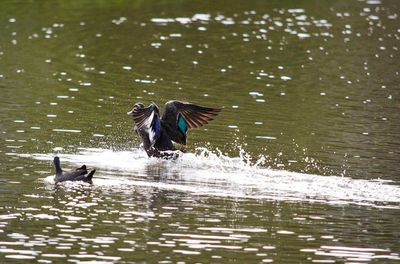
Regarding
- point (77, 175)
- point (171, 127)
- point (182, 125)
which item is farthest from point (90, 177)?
point (182, 125)

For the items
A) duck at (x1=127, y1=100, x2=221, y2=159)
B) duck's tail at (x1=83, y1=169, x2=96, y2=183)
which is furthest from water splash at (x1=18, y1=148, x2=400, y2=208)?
duck at (x1=127, y1=100, x2=221, y2=159)

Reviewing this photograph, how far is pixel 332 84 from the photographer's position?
106 ft

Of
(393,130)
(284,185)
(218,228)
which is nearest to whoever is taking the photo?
(218,228)

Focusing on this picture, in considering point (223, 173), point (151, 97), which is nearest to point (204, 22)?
point (151, 97)

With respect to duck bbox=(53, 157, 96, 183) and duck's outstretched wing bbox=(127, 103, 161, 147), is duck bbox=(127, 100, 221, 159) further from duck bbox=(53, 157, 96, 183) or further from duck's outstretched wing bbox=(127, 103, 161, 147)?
duck bbox=(53, 157, 96, 183)

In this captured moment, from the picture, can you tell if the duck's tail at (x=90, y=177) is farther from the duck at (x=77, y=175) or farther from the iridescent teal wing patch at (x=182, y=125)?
the iridescent teal wing patch at (x=182, y=125)

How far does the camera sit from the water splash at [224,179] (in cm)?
1838

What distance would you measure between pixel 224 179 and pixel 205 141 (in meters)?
3.98

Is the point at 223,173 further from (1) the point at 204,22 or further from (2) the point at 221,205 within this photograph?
(1) the point at 204,22

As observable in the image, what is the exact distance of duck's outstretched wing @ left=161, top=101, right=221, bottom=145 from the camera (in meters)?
22.2

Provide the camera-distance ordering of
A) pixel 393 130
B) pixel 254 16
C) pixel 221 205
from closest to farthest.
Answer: pixel 221 205 < pixel 393 130 < pixel 254 16

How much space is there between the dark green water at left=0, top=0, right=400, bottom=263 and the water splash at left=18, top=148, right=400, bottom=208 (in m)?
0.05

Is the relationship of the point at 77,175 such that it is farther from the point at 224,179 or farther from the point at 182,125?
the point at 182,125

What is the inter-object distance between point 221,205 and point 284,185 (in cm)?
197
